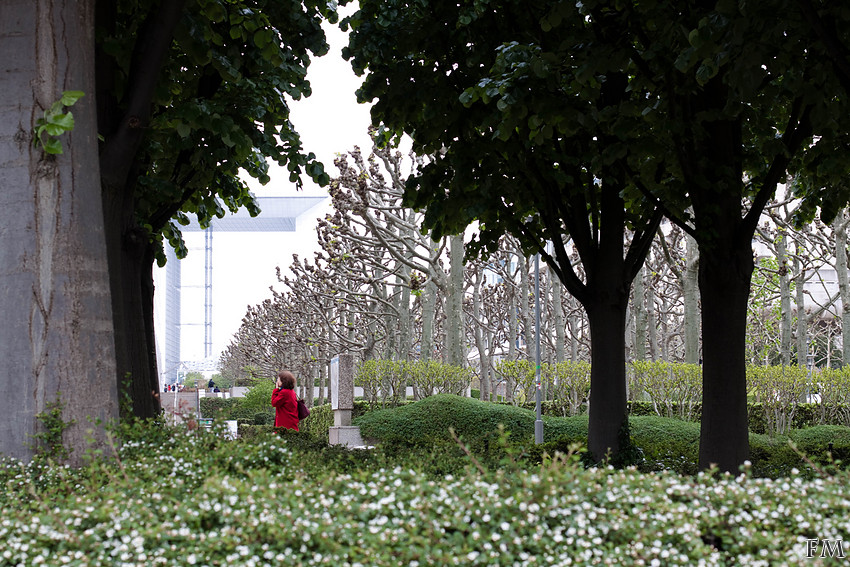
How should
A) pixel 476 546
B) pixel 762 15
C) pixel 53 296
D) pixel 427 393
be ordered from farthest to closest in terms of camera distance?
pixel 427 393 < pixel 762 15 < pixel 53 296 < pixel 476 546

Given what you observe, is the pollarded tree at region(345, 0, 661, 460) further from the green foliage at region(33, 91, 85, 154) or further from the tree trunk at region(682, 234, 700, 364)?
the tree trunk at region(682, 234, 700, 364)

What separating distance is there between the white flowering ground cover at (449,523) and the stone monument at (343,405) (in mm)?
13175

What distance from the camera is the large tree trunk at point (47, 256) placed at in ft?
14.7

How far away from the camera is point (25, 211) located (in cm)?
457

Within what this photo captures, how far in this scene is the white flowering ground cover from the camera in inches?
112

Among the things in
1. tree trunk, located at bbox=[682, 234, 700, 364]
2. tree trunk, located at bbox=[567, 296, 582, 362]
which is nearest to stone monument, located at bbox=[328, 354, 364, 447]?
tree trunk, located at bbox=[682, 234, 700, 364]

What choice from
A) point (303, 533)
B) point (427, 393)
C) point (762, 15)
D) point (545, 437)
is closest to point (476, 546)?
point (303, 533)

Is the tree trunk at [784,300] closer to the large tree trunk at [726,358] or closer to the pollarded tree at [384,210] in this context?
the pollarded tree at [384,210]

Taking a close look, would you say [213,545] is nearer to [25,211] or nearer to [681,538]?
[681,538]

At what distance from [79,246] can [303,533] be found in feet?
9.01


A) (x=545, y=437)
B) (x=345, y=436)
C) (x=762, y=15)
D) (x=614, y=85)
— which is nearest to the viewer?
(x=762, y=15)

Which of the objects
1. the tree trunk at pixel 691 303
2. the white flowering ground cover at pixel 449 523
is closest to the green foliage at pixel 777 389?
the tree trunk at pixel 691 303

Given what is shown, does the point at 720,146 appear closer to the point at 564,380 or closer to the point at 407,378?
the point at 564,380

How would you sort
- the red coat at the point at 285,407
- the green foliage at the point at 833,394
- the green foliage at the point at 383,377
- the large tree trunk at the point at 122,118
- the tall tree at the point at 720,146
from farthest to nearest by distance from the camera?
the green foliage at the point at 383,377 < the green foliage at the point at 833,394 < the red coat at the point at 285,407 < the tall tree at the point at 720,146 < the large tree trunk at the point at 122,118
